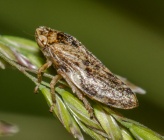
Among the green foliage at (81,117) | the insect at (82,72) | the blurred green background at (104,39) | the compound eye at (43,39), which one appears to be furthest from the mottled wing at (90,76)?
the blurred green background at (104,39)

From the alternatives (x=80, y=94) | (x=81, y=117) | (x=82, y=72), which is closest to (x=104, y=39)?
(x=82, y=72)

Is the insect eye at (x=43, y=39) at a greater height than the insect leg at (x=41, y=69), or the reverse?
the insect eye at (x=43, y=39)

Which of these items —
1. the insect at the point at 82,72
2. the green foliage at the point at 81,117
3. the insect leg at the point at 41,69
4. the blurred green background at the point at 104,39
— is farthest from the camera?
the blurred green background at the point at 104,39

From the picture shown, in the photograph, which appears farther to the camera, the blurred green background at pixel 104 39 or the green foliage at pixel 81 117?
the blurred green background at pixel 104 39

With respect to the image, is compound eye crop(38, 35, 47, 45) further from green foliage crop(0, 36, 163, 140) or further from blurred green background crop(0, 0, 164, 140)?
blurred green background crop(0, 0, 164, 140)

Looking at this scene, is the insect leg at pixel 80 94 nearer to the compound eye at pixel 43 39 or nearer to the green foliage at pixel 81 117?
the green foliage at pixel 81 117

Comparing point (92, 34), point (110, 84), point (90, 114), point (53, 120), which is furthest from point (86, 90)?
point (92, 34)

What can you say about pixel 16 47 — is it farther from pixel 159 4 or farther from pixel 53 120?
pixel 159 4

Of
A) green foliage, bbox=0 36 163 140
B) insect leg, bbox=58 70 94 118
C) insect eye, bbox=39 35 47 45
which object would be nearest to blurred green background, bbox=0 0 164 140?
insect eye, bbox=39 35 47 45
